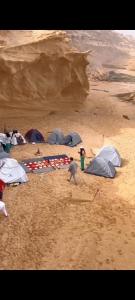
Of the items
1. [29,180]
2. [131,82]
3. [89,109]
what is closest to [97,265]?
[29,180]

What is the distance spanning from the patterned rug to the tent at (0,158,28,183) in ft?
2.76

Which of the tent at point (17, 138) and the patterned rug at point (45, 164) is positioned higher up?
the tent at point (17, 138)

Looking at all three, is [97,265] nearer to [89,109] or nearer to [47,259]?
[47,259]

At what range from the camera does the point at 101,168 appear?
17.3 meters

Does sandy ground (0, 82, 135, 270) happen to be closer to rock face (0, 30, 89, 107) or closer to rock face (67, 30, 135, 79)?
rock face (0, 30, 89, 107)

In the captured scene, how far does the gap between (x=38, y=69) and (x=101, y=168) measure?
1154 cm

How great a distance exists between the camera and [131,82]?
4403cm

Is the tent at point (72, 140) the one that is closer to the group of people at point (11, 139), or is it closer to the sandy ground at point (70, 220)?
the sandy ground at point (70, 220)

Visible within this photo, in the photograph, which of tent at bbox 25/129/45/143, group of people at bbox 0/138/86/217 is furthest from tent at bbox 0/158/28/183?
tent at bbox 25/129/45/143

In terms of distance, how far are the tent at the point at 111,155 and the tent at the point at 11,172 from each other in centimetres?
413

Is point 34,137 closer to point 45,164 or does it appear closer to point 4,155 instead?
point 45,164

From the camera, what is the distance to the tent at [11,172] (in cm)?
1600

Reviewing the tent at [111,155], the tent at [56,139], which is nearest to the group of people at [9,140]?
the tent at [56,139]

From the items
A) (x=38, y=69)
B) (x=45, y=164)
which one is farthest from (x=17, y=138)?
(x=38, y=69)
